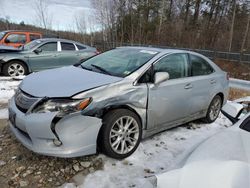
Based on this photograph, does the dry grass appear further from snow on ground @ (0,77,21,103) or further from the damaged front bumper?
snow on ground @ (0,77,21,103)

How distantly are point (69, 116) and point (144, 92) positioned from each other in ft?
3.68

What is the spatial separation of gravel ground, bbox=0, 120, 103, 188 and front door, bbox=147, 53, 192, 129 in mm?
1063

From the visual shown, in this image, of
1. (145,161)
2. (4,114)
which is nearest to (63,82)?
(145,161)

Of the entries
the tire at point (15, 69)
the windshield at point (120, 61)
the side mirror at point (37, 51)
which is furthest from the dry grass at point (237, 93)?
the tire at point (15, 69)

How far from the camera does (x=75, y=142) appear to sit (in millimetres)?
2752

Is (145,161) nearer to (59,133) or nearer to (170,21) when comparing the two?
(59,133)

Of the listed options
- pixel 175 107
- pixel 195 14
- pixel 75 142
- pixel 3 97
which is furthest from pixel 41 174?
pixel 195 14

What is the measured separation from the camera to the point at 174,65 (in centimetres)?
393

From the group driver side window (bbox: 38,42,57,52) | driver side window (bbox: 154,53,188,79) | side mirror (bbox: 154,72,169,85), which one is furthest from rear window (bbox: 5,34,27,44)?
side mirror (bbox: 154,72,169,85)

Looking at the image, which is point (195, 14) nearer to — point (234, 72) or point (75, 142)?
point (234, 72)

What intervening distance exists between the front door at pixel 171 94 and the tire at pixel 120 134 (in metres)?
0.30

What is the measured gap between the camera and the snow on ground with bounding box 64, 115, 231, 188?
9.17 feet

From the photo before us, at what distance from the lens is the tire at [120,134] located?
297 cm

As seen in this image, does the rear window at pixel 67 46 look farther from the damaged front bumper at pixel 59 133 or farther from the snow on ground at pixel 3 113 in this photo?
the damaged front bumper at pixel 59 133
